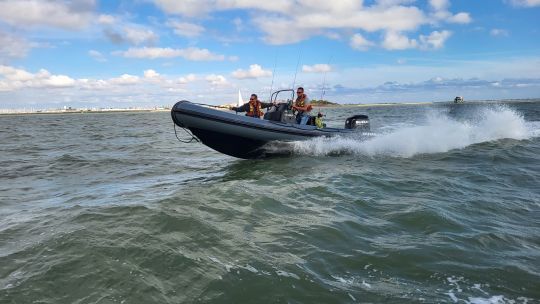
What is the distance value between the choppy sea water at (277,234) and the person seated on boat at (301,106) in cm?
265

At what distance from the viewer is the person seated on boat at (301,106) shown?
12.9m

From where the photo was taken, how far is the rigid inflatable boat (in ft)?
33.3

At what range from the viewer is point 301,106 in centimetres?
1298

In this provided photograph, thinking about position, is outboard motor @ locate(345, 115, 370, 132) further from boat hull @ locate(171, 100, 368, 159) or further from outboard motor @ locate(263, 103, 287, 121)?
outboard motor @ locate(263, 103, 287, 121)

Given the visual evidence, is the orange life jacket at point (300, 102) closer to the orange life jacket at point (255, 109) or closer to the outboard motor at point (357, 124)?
the orange life jacket at point (255, 109)

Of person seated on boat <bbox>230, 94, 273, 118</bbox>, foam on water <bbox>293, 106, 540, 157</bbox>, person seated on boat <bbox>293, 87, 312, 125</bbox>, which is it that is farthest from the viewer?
person seated on boat <bbox>293, 87, 312, 125</bbox>

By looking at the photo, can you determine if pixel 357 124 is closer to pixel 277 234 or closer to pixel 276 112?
pixel 276 112

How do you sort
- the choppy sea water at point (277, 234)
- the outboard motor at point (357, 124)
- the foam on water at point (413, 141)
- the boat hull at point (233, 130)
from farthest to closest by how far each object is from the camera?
the outboard motor at point (357, 124), the foam on water at point (413, 141), the boat hull at point (233, 130), the choppy sea water at point (277, 234)

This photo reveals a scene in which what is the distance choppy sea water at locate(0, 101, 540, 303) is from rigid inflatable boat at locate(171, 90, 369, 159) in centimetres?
90

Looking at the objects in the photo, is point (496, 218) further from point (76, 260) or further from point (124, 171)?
point (124, 171)

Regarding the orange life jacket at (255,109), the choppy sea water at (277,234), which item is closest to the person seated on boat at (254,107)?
the orange life jacket at (255,109)

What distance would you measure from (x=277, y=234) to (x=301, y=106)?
8.22m

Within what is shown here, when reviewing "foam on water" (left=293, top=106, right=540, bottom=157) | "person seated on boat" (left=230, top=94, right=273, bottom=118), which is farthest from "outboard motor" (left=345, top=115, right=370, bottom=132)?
"person seated on boat" (left=230, top=94, right=273, bottom=118)

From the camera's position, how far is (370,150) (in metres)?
13.5
